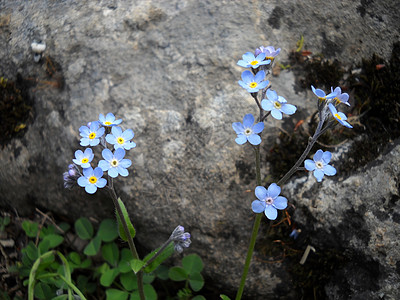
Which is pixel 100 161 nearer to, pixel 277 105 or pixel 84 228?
pixel 277 105

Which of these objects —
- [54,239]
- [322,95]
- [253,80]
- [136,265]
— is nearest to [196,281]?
[136,265]

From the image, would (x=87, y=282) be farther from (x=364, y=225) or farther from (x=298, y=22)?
(x=298, y=22)

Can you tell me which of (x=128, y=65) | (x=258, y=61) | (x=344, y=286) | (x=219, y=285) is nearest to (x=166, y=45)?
(x=128, y=65)

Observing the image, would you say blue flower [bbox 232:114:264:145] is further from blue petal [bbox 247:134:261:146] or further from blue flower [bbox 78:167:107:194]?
blue flower [bbox 78:167:107:194]

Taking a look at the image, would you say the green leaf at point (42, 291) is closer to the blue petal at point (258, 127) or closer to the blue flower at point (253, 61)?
the blue petal at point (258, 127)

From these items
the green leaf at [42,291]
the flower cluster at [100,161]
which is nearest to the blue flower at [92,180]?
the flower cluster at [100,161]

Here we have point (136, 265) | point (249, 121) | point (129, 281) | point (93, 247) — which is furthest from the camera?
point (93, 247)
